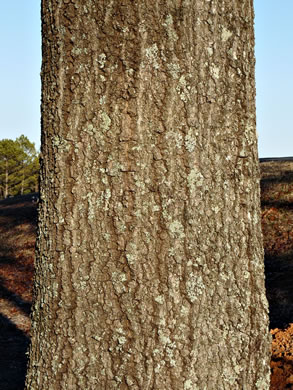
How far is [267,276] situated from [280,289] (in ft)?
2.61

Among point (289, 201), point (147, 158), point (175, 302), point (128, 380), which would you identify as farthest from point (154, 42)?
point (289, 201)

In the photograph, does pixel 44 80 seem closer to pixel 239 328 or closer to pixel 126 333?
pixel 126 333

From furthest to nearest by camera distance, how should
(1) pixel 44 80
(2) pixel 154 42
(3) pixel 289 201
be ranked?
(3) pixel 289 201 < (1) pixel 44 80 < (2) pixel 154 42

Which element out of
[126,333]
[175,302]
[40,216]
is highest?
[40,216]

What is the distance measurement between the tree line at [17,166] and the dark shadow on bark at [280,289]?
117ft

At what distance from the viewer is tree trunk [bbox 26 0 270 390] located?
223 centimetres

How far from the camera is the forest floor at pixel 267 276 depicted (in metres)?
4.48

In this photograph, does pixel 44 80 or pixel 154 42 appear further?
pixel 44 80

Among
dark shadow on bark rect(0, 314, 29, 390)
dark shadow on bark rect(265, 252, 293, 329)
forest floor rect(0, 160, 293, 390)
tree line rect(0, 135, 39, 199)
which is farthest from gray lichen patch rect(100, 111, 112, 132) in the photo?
tree line rect(0, 135, 39, 199)

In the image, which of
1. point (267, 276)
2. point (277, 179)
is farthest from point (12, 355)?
point (277, 179)

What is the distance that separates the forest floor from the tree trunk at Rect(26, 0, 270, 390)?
1.67 metres

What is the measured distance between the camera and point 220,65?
2.29 m

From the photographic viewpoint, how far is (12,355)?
25.0 ft

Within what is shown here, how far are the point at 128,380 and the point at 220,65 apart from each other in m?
1.54
